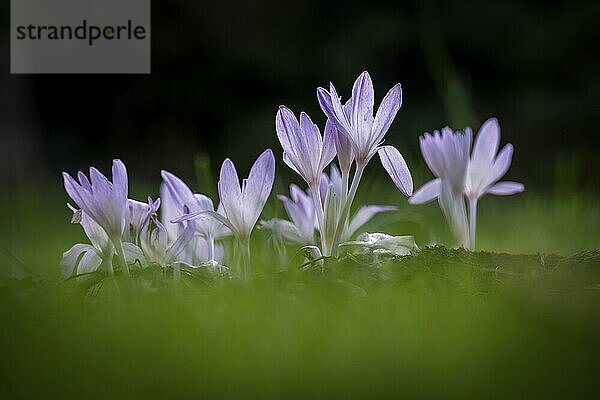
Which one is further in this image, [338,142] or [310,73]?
[310,73]

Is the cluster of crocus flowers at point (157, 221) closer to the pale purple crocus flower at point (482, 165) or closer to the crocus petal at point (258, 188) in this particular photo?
the crocus petal at point (258, 188)

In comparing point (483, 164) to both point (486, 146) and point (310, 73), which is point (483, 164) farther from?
point (310, 73)

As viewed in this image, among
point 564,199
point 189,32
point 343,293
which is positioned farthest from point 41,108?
point 343,293

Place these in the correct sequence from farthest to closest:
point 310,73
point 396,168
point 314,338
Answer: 1. point 310,73
2. point 396,168
3. point 314,338

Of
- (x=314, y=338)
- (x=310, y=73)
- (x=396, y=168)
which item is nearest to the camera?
(x=314, y=338)

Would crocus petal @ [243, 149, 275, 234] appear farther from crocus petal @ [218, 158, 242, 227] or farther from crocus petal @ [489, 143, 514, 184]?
crocus petal @ [489, 143, 514, 184]

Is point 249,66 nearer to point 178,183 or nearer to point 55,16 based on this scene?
point 55,16

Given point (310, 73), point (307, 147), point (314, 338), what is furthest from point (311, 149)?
point (310, 73)

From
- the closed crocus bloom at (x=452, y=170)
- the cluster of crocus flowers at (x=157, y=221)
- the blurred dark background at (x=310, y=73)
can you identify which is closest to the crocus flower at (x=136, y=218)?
the cluster of crocus flowers at (x=157, y=221)
